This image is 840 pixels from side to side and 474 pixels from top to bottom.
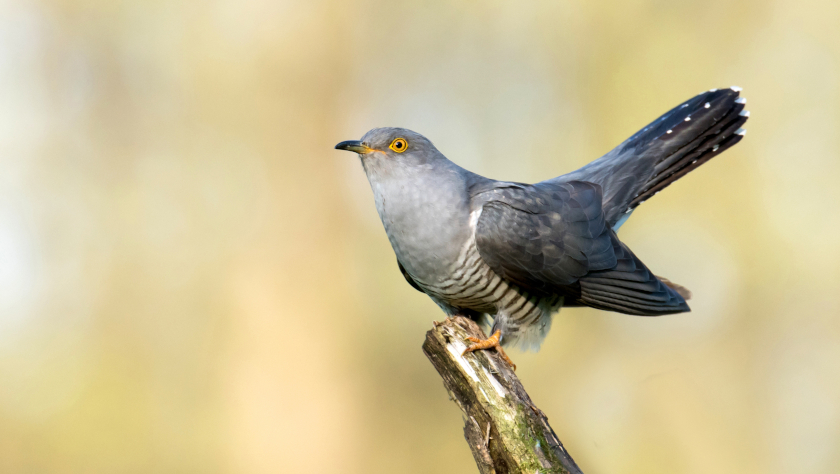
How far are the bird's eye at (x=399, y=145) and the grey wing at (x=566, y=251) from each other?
52cm

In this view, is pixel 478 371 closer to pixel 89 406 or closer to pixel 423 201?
pixel 423 201

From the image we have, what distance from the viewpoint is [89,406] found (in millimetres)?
7293

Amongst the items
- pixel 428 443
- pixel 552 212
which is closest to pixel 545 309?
pixel 552 212

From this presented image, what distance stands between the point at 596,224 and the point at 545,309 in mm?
570

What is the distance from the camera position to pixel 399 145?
9.51ft

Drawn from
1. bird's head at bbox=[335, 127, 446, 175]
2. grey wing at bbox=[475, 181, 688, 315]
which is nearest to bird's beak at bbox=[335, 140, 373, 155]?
bird's head at bbox=[335, 127, 446, 175]

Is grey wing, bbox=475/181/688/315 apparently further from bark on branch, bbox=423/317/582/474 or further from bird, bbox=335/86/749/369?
bark on branch, bbox=423/317/582/474

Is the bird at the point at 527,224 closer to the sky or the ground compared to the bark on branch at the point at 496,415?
closer to the sky

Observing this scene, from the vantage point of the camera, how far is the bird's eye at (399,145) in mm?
2885

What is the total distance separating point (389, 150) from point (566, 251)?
3.60 feet

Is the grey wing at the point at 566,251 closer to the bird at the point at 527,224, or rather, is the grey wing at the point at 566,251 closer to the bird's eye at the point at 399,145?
the bird at the point at 527,224

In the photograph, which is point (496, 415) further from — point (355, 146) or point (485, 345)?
point (355, 146)

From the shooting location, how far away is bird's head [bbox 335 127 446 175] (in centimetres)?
287

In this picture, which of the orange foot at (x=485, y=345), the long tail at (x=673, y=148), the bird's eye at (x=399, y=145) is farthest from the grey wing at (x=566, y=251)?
the bird's eye at (x=399, y=145)
